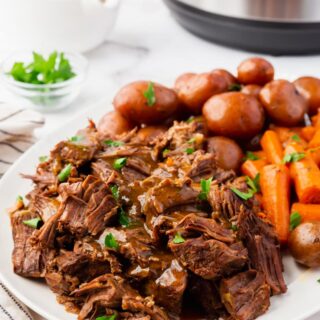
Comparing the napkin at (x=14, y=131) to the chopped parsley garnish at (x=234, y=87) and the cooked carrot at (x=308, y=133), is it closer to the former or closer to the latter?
the chopped parsley garnish at (x=234, y=87)

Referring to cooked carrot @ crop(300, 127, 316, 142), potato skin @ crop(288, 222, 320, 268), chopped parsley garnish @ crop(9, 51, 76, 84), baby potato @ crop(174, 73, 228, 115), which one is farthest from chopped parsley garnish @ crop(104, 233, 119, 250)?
chopped parsley garnish @ crop(9, 51, 76, 84)

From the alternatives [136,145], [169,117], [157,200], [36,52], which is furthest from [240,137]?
[36,52]

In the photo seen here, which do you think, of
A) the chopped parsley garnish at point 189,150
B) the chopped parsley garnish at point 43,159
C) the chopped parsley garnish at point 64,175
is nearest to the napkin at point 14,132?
the chopped parsley garnish at point 43,159

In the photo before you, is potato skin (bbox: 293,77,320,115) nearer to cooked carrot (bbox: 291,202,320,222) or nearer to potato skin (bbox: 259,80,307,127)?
potato skin (bbox: 259,80,307,127)

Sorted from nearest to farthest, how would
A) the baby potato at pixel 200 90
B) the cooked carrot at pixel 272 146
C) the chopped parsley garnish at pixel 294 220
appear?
the chopped parsley garnish at pixel 294 220 < the cooked carrot at pixel 272 146 < the baby potato at pixel 200 90

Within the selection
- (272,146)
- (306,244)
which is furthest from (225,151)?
A: (306,244)

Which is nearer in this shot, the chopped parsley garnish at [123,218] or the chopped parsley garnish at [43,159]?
the chopped parsley garnish at [123,218]

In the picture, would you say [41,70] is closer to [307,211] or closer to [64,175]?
[64,175]

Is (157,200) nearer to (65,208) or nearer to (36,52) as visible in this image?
(65,208)
